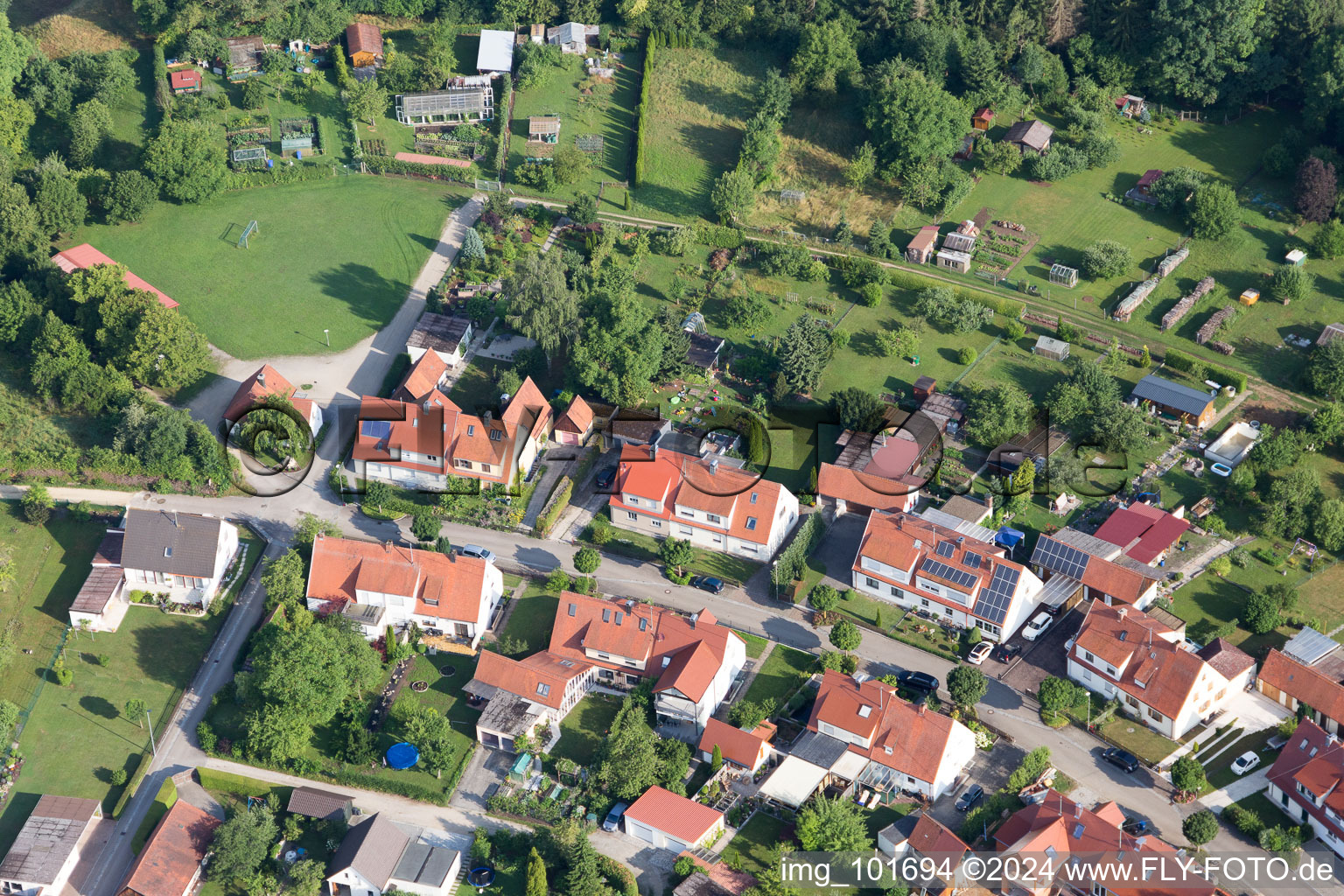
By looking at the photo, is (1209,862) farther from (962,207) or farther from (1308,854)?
(962,207)

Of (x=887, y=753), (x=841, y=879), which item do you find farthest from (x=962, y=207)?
(x=841, y=879)

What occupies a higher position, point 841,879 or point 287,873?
point 841,879

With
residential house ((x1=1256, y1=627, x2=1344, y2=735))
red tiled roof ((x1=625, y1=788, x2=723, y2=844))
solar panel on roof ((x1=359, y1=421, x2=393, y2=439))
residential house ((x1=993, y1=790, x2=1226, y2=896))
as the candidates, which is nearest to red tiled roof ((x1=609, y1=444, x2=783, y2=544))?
solar panel on roof ((x1=359, y1=421, x2=393, y2=439))

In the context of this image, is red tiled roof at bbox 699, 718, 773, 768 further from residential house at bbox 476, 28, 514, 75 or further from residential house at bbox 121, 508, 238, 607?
residential house at bbox 476, 28, 514, 75

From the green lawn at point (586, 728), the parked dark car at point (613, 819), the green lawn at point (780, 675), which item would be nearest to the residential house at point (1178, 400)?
the green lawn at point (780, 675)

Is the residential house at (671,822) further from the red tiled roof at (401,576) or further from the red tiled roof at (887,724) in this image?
the red tiled roof at (401,576)

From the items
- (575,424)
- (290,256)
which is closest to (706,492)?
(575,424)

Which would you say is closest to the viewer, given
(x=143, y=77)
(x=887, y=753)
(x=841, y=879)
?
(x=841, y=879)

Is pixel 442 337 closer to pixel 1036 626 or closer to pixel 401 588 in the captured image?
pixel 401 588
